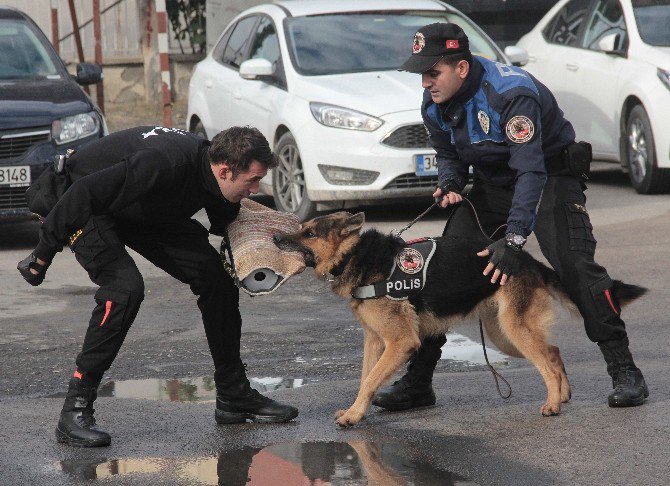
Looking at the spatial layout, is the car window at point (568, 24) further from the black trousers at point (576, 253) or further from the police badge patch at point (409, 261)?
the police badge patch at point (409, 261)

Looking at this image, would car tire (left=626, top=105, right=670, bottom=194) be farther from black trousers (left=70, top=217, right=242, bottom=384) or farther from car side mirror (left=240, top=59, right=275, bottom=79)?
black trousers (left=70, top=217, right=242, bottom=384)

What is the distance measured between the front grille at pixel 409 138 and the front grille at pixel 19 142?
2.80 metres

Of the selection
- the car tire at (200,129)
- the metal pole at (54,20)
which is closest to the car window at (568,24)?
the car tire at (200,129)

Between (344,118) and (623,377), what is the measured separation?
530cm

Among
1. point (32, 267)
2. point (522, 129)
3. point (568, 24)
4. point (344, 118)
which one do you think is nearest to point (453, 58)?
point (522, 129)

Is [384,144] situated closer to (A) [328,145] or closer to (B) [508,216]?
(A) [328,145]

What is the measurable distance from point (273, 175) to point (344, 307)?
11.3 ft

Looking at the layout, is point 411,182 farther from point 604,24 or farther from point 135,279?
point 135,279

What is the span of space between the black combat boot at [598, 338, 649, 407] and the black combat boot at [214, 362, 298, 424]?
4.73ft

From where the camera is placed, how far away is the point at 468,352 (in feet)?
22.8

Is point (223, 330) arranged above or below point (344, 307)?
above

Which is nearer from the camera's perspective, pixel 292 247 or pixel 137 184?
pixel 137 184

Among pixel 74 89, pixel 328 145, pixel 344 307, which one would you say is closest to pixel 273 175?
pixel 328 145

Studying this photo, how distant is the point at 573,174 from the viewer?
572 cm
